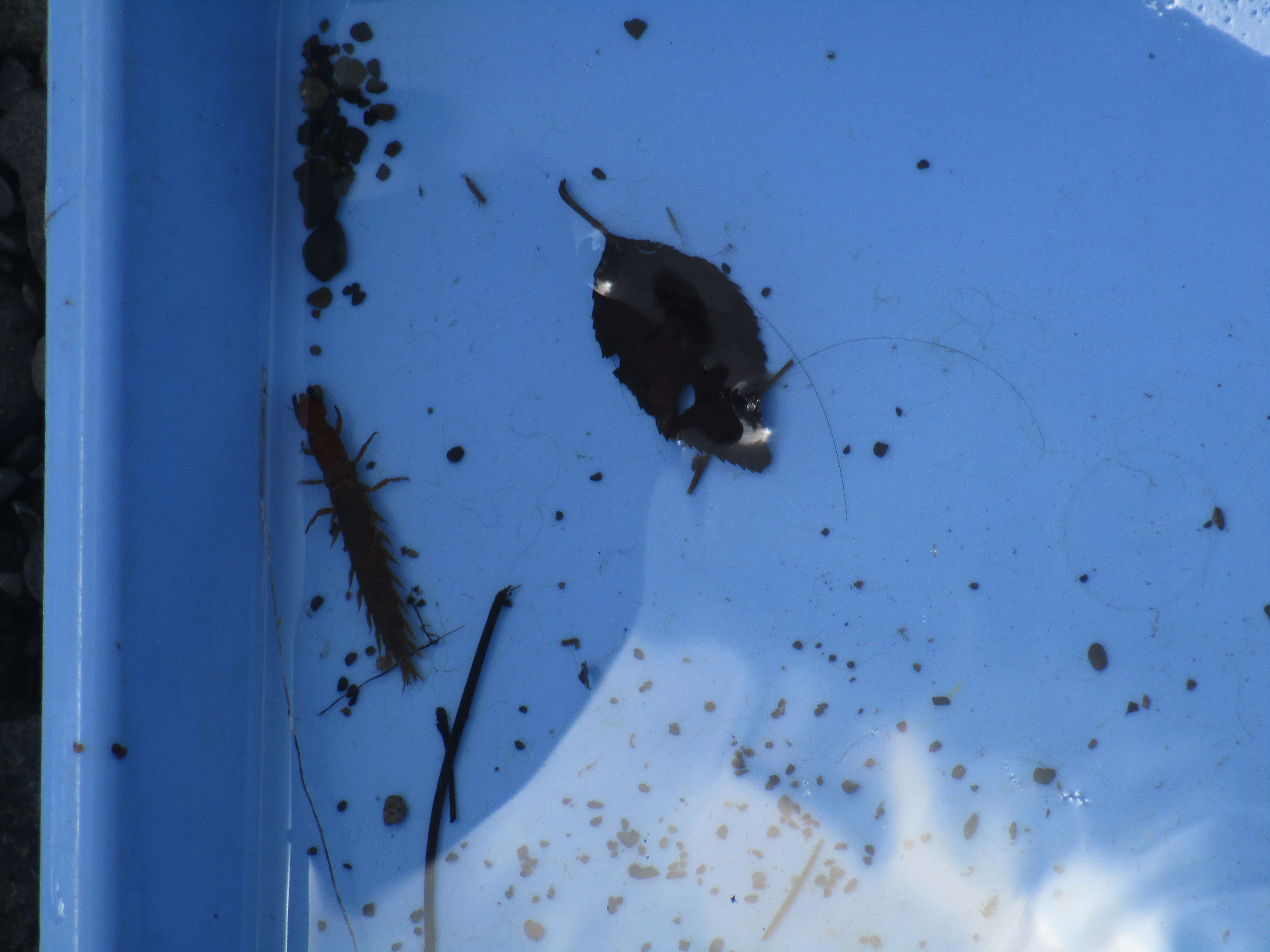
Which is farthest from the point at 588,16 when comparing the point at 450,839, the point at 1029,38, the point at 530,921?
the point at 530,921

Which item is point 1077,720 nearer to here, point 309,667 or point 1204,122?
point 1204,122

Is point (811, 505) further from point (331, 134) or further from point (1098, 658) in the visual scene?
point (331, 134)

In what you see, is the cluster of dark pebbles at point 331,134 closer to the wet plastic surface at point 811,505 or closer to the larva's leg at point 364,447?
the wet plastic surface at point 811,505

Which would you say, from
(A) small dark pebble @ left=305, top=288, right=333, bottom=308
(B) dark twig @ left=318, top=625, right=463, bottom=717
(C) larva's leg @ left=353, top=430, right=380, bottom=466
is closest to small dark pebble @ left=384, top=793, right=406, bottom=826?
(B) dark twig @ left=318, top=625, right=463, bottom=717

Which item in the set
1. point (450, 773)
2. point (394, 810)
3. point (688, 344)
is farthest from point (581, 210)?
point (394, 810)

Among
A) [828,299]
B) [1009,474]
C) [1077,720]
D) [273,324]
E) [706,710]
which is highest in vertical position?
[828,299]

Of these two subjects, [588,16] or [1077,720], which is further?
[588,16]

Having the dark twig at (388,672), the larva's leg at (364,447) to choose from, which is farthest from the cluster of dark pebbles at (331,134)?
the dark twig at (388,672)
